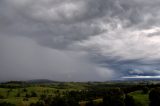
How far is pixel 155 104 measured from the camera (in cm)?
19250

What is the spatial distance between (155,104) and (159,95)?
7.71 meters

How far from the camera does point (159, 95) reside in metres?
194
